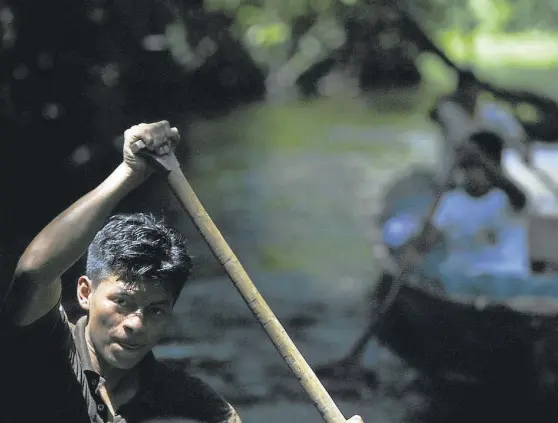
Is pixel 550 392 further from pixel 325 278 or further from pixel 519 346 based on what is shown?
pixel 325 278

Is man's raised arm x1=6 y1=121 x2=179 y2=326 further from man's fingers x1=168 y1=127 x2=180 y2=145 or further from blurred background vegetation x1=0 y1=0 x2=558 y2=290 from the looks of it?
blurred background vegetation x1=0 y1=0 x2=558 y2=290

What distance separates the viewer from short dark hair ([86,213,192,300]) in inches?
67.1

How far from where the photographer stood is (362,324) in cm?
589

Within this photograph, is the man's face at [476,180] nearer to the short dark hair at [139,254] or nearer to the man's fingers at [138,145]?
the short dark hair at [139,254]

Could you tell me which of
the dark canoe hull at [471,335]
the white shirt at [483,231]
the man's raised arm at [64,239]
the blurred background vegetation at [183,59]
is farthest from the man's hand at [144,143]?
the white shirt at [483,231]

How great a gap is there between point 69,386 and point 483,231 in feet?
10.3

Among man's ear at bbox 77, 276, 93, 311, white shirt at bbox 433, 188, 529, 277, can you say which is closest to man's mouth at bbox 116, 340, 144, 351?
man's ear at bbox 77, 276, 93, 311

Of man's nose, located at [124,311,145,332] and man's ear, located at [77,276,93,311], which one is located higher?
man's ear, located at [77,276,93,311]

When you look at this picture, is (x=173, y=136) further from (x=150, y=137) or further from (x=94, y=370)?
(x=94, y=370)

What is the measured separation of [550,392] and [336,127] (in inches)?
317

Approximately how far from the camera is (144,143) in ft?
5.32

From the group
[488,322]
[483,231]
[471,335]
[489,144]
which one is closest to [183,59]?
[489,144]

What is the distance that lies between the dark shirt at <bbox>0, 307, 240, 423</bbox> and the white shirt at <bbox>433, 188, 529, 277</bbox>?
8.88 ft

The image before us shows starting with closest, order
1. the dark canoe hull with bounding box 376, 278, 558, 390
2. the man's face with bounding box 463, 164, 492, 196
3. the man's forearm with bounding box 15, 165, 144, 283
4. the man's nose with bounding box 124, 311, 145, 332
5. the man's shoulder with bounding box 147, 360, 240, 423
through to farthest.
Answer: the man's forearm with bounding box 15, 165, 144, 283 → the man's nose with bounding box 124, 311, 145, 332 → the man's shoulder with bounding box 147, 360, 240, 423 → the dark canoe hull with bounding box 376, 278, 558, 390 → the man's face with bounding box 463, 164, 492, 196
